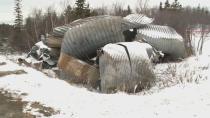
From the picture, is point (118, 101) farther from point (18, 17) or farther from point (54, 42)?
point (18, 17)

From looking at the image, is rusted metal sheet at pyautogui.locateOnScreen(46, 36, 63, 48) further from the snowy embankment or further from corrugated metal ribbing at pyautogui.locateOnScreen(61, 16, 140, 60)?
the snowy embankment

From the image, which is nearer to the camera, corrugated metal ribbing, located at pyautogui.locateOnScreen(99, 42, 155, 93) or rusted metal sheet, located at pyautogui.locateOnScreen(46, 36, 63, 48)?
corrugated metal ribbing, located at pyautogui.locateOnScreen(99, 42, 155, 93)

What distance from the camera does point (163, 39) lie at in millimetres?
19078

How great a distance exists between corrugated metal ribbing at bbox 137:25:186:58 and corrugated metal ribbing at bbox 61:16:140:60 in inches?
78.3

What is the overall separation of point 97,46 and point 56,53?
460 cm

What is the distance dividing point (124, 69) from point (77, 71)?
3.56 m

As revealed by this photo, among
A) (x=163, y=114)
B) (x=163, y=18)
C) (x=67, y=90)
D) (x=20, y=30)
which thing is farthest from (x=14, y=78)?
(x=20, y=30)

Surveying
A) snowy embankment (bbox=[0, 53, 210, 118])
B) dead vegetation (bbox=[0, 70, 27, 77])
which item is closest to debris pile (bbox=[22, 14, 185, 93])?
snowy embankment (bbox=[0, 53, 210, 118])

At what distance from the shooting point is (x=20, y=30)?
59188 millimetres

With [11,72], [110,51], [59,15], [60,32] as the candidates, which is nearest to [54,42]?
[60,32]

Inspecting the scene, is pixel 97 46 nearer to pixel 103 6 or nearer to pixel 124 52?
pixel 124 52

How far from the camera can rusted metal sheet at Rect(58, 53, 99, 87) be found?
51.4ft

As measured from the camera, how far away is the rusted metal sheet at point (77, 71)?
617 inches

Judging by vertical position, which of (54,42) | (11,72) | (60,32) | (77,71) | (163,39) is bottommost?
(77,71)
